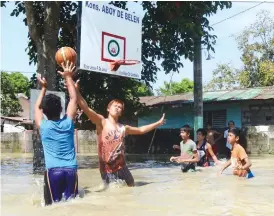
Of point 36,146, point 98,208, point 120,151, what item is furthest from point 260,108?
point 98,208

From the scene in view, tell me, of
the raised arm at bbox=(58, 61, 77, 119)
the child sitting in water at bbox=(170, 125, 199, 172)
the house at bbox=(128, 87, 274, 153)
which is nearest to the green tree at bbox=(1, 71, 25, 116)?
the house at bbox=(128, 87, 274, 153)

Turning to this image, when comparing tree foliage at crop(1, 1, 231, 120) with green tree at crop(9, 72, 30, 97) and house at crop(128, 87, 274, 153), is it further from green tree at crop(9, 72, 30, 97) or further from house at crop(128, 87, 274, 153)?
green tree at crop(9, 72, 30, 97)

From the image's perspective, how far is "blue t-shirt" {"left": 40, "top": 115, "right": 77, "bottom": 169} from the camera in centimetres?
453

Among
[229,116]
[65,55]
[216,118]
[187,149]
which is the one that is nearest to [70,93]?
[65,55]

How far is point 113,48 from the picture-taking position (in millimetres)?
12609

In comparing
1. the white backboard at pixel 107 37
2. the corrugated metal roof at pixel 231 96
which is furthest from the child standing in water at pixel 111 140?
the corrugated metal roof at pixel 231 96

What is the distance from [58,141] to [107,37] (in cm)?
831

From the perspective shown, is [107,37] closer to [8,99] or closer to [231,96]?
[231,96]

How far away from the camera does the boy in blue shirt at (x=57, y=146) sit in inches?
179

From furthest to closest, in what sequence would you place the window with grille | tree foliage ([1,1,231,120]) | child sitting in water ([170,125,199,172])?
1. the window with grille
2. tree foliage ([1,1,231,120])
3. child sitting in water ([170,125,199,172])

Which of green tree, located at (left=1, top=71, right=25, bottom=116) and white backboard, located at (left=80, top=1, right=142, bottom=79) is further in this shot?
green tree, located at (left=1, top=71, right=25, bottom=116)

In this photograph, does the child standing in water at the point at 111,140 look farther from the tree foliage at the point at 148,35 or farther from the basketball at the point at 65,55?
the tree foliage at the point at 148,35

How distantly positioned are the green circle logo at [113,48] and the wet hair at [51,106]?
26.0 ft

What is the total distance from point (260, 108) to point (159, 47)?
22.0ft
